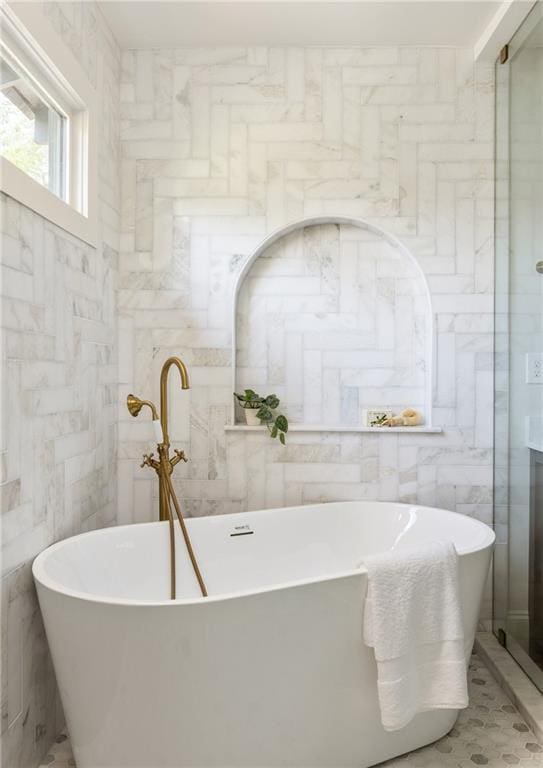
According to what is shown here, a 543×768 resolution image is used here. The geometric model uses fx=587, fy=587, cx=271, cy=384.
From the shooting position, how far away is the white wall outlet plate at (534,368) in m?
2.26

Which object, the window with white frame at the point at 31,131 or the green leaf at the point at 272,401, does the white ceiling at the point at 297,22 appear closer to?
the window with white frame at the point at 31,131

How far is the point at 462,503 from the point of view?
2.81 m

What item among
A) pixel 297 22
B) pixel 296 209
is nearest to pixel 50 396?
pixel 296 209

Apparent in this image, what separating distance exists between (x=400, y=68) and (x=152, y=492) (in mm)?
2367

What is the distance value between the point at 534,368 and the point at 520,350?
0.57 feet

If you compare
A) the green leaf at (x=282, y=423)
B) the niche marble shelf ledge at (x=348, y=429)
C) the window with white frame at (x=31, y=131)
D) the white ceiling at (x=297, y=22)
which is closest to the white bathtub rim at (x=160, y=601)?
the niche marble shelf ledge at (x=348, y=429)

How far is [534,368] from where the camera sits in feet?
7.55

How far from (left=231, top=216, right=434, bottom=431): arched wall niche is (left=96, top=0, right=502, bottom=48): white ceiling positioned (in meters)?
0.87

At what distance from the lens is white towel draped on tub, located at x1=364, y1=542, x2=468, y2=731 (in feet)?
5.43

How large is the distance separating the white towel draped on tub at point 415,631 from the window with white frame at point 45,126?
62.1 inches

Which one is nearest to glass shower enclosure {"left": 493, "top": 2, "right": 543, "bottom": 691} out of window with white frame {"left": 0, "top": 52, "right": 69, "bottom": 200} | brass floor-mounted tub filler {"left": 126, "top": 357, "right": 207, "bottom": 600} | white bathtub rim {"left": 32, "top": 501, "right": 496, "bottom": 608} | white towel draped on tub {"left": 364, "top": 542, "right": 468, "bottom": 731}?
white bathtub rim {"left": 32, "top": 501, "right": 496, "bottom": 608}

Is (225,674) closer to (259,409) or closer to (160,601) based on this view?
(160,601)

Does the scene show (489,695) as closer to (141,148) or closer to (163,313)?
(163,313)

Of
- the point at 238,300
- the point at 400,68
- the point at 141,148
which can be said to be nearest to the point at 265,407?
the point at 238,300
